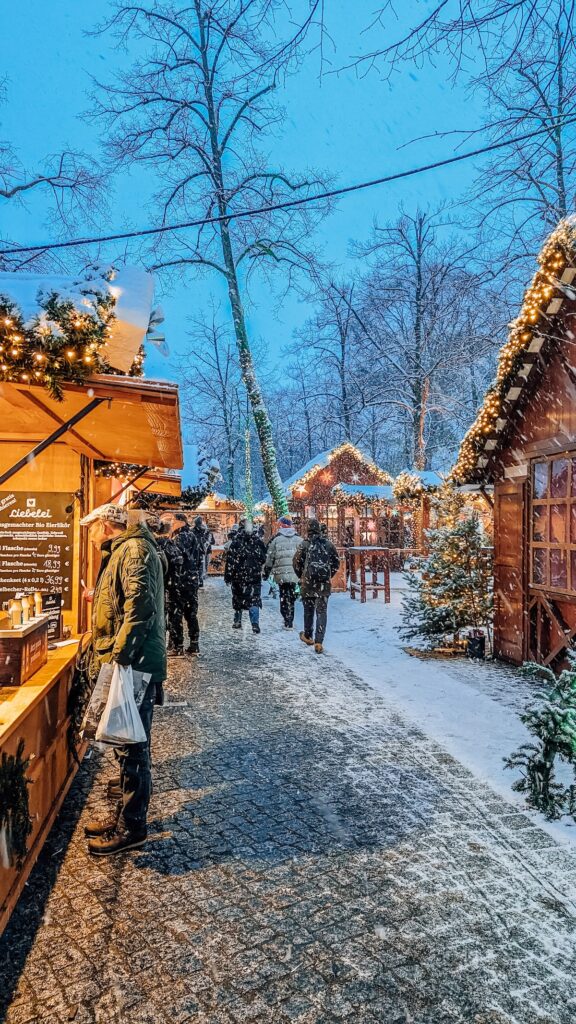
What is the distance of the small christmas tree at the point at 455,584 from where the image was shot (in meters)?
9.51

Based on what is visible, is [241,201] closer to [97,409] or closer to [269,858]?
[97,409]

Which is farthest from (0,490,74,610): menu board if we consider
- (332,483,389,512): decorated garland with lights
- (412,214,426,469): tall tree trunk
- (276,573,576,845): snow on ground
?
(412,214,426,469): tall tree trunk

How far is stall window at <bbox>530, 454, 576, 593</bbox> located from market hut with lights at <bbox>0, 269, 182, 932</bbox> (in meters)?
4.89

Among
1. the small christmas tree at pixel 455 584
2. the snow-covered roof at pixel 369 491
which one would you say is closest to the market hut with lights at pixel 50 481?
the small christmas tree at pixel 455 584

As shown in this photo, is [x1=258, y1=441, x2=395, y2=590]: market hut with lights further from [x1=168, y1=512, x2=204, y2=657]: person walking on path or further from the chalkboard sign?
the chalkboard sign

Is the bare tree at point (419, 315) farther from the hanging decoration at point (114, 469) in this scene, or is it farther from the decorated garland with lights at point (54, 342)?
the decorated garland with lights at point (54, 342)

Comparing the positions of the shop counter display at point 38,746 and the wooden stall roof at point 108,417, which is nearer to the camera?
the shop counter display at point 38,746

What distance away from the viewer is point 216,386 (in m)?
43.4

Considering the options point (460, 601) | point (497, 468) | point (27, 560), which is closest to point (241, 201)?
point (497, 468)

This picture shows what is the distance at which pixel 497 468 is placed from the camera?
963 cm

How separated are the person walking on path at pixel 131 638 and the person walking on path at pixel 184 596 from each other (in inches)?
196

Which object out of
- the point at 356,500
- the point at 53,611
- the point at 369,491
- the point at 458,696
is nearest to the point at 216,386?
the point at 369,491

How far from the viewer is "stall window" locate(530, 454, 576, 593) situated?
741 cm

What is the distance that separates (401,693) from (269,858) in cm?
405
